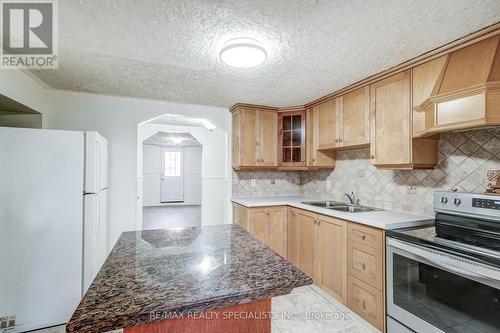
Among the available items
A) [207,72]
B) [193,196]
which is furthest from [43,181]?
[193,196]

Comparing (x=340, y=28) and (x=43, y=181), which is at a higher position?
(x=340, y=28)

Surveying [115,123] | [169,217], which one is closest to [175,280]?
[115,123]

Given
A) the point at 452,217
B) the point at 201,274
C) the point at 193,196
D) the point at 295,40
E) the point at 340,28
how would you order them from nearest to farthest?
1. the point at 201,274
2. the point at 340,28
3. the point at 295,40
4. the point at 452,217
5. the point at 193,196

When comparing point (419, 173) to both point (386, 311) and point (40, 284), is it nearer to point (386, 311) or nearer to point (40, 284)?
point (386, 311)

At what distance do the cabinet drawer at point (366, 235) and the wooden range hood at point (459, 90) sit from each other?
2.85ft

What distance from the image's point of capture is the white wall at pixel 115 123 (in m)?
2.83

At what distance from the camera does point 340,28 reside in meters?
1.51

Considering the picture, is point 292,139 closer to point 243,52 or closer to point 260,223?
point 260,223

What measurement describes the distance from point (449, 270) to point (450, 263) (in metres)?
0.05

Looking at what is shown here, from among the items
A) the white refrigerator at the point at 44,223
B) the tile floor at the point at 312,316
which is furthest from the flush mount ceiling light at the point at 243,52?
the tile floor at the point at 312,316

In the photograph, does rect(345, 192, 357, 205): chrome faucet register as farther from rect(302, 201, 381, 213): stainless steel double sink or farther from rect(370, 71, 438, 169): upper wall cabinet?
rect(370, 71, 438, 169): upper wall cabinet

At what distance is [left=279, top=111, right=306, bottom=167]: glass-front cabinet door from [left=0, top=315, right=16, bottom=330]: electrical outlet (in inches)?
122

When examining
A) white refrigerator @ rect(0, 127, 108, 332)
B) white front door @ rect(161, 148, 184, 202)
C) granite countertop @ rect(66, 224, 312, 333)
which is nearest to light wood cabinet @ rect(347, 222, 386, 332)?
granite countertop @ rect(66, 224, 312, 333)

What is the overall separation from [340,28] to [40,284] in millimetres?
3006
